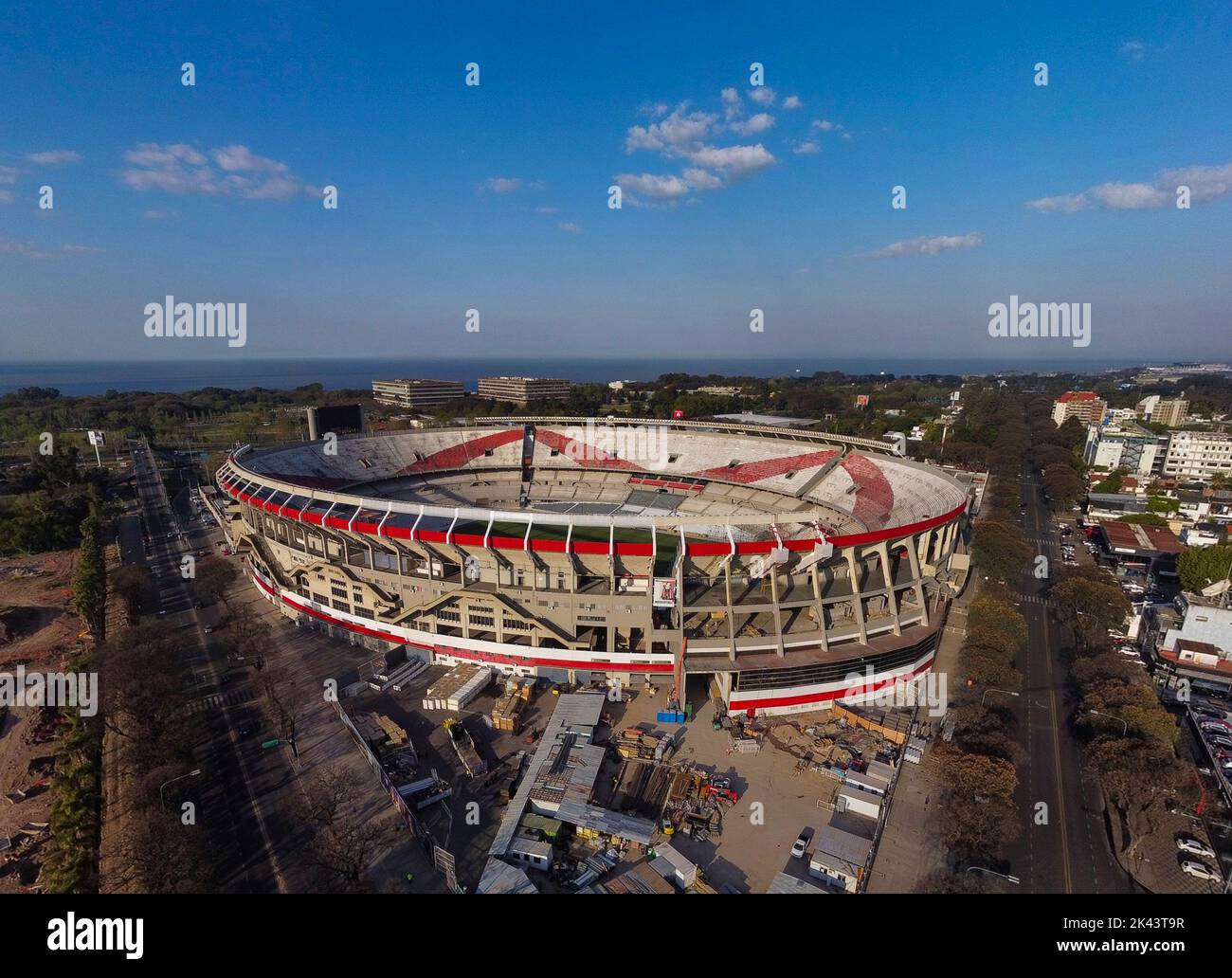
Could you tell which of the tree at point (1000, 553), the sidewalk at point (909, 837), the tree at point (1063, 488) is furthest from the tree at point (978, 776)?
the tree at point (1063, 488)

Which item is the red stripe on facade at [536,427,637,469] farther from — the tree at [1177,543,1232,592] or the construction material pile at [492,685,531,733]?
the tree at [1177,543,1232,592]

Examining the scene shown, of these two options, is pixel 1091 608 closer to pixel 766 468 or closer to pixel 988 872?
pixel 988 872

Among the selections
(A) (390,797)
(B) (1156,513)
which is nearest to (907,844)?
(A) (390,797)

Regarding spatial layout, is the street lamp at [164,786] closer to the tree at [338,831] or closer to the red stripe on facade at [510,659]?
the tree at [338,831]

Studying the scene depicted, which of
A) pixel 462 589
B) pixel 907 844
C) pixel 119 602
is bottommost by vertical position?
pixel 907 844

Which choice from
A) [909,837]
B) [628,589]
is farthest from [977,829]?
[628,589]

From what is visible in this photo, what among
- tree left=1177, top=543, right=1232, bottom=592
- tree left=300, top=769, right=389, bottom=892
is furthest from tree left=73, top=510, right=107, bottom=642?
tree left=1177, top=543, right=1232, bottom=592
